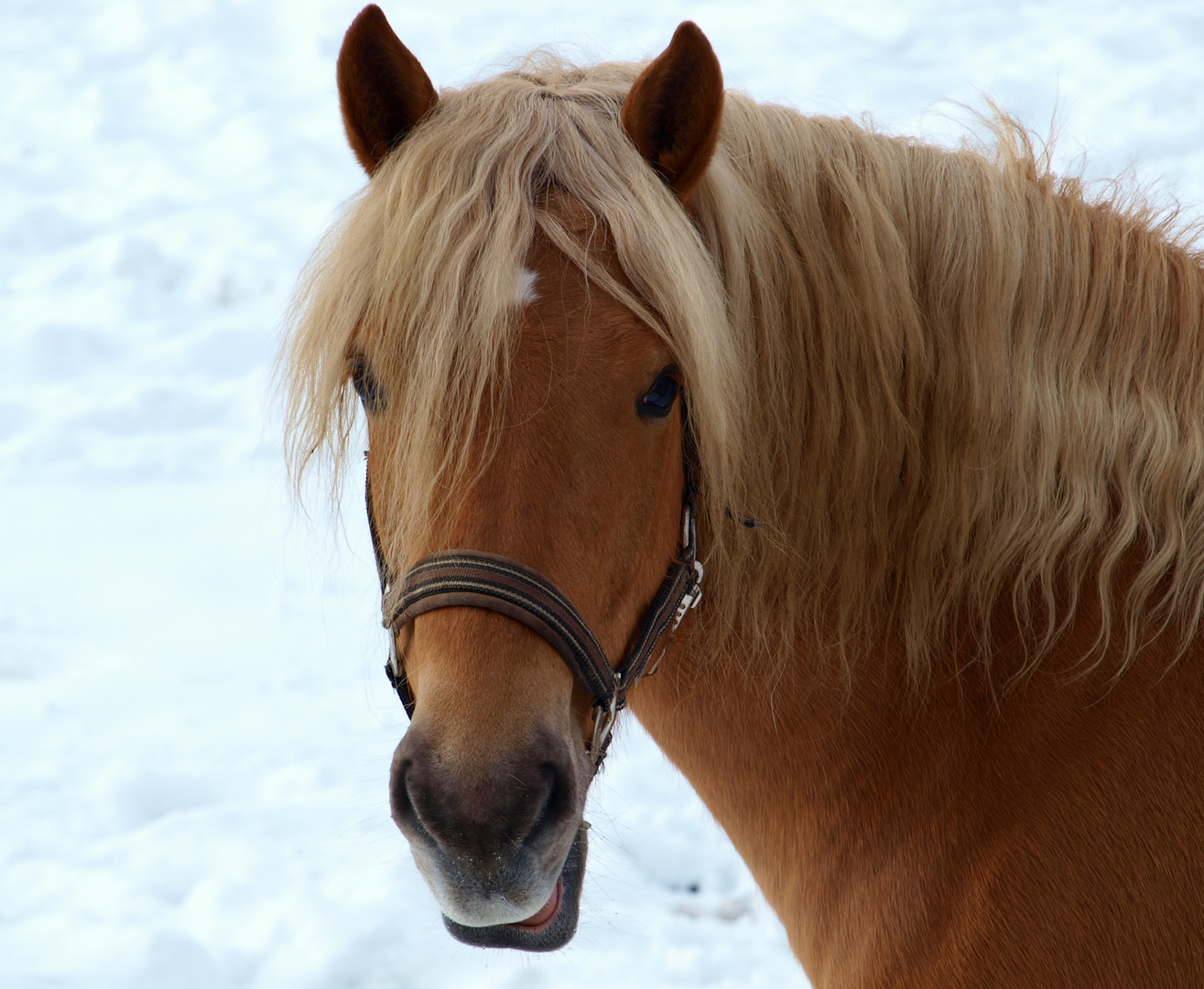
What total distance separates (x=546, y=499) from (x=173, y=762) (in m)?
2.39

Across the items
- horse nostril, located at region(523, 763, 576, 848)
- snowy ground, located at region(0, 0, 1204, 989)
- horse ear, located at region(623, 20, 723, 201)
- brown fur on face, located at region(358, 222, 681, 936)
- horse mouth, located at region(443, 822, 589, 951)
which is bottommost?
snowy ground, located at region(0, 0, 1204, 989)

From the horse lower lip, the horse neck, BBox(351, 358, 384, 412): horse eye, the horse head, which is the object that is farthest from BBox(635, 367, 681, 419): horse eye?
the horse lower lip

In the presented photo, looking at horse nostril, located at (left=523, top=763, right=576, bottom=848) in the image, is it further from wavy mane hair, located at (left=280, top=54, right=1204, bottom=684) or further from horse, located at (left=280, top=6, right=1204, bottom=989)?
wavy mane hair, located at (left=280, top=54, right=1204, bottom=684)

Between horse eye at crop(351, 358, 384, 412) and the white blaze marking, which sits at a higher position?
the white blaze marking

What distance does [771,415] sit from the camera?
1331 mm

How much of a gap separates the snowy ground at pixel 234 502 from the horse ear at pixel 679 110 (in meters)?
0.46

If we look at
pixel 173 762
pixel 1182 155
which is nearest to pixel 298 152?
pixel 173 762

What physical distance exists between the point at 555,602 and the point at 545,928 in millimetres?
400

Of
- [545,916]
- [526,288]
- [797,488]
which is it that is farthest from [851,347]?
[545,916]

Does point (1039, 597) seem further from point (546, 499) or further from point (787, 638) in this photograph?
point (546, 499)

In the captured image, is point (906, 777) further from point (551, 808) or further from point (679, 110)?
point (679, 110)

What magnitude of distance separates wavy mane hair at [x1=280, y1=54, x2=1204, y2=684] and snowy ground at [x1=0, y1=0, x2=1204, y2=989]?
38 cm

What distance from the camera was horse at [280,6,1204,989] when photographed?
3.59ft

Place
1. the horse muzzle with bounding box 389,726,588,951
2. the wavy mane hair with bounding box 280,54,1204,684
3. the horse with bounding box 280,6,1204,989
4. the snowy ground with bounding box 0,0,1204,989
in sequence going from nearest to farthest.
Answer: the horse muzzle with bounding box 389,726,588,951, the horse with bounding box 280,6,1204,989, the wavy mane hair with bounding box 280,54,1204,684, the snowy ground with bounding box 0,0,1204,989
